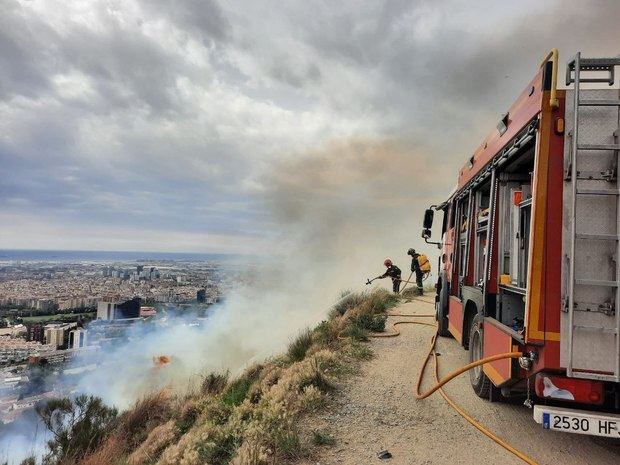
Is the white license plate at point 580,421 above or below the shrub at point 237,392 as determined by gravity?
above

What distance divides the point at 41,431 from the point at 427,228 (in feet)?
35.4

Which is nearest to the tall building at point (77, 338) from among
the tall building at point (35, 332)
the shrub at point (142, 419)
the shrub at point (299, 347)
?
the tall building at point (35, 332)

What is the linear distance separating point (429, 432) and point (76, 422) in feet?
25.9

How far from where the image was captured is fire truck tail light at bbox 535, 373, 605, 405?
2.92 meters

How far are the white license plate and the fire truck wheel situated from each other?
61.7 inches

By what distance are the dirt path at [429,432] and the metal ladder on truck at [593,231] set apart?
1299mm

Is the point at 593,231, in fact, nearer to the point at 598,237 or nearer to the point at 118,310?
the point at 598,237

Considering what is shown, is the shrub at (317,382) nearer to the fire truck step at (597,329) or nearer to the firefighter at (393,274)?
the fire truck step at (597,329)

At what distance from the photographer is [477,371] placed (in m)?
5.09

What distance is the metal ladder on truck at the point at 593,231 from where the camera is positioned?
2.84 metres

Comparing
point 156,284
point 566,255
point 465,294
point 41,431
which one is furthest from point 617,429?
point 156,284

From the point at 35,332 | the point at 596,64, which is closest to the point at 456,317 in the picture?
the point at 596,64

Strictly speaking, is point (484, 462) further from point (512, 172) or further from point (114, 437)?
point (114, 437)

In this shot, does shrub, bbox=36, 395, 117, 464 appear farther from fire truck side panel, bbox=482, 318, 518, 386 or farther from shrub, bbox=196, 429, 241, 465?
fire truck side panel, bbox=482, 318, 518, 386
